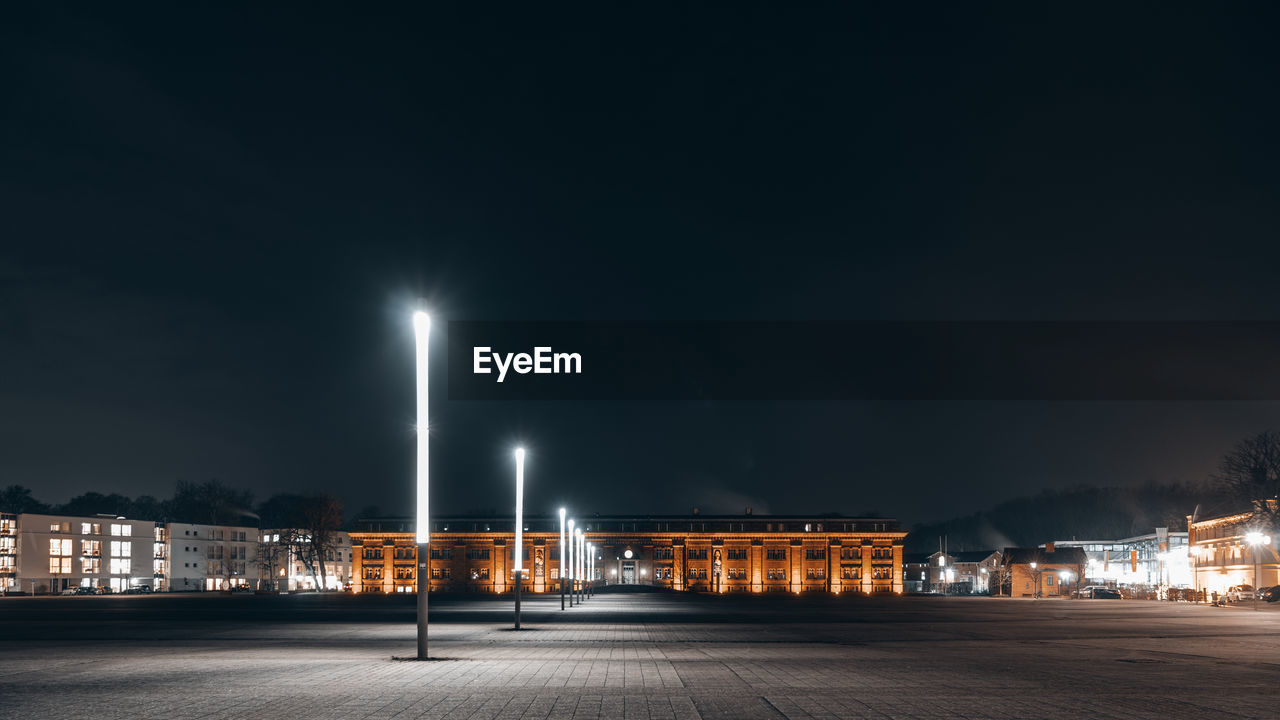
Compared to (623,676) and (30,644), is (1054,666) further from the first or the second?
(30,644)

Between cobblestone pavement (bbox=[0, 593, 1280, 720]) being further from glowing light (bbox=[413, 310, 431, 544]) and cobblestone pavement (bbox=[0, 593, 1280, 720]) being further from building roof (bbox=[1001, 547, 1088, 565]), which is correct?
building roof (bbox=[1001, 547, 1088, 565])

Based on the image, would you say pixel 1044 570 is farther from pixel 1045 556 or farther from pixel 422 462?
pixel 422 462

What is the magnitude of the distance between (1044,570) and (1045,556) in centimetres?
453

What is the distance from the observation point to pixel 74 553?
180 meters

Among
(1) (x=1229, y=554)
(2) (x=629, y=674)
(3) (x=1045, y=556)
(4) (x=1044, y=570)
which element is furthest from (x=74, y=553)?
(2) (x=629, y=674)

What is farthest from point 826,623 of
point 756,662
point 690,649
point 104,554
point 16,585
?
point 104,554

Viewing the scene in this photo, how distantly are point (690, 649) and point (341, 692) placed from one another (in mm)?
17301

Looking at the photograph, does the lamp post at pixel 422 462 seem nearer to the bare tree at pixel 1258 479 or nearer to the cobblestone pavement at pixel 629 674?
the cobblestone pavement at pixel 629 674

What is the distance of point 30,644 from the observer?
124ft

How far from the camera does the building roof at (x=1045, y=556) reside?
179 m

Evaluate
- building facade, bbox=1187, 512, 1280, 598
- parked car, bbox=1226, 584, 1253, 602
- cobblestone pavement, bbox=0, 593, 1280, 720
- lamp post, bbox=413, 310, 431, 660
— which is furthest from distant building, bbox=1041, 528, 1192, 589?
lamp post, bbox=413, 310, 431, 660

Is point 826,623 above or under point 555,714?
under

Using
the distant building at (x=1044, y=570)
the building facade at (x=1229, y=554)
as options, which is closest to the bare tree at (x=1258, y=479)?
the building facade at (x=1229, y=554)

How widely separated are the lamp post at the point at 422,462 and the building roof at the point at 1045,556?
534 ft
